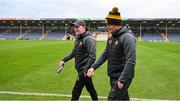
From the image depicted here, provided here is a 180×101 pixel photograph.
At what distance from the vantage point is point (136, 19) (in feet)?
313

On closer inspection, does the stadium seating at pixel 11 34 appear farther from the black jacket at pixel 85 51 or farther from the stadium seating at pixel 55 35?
the black jacket at pixel 85 51

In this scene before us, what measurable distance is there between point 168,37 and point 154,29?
9562mm

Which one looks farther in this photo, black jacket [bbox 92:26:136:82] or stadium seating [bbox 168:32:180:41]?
stadium seating [bbox 168:32:180:41]

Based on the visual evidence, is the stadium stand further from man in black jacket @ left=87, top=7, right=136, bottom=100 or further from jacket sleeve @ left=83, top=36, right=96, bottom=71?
man in black jacket @ left=87, top=7, right=136, bottom=100

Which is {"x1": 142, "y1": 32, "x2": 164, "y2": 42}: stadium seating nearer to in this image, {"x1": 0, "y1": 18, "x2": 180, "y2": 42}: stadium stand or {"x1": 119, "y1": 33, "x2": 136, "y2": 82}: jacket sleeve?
{"x1": 0, "y1": 18, "x2": 180, "y2": 42}: stadium stand

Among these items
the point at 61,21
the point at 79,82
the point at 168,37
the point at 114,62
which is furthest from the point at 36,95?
the point at 61,21

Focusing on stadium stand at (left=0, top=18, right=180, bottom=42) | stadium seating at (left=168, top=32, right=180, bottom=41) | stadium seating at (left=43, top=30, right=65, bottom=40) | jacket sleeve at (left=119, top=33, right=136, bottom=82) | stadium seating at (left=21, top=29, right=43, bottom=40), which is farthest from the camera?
stadium seating at (left=21, top=29, right=43, bottom=40)

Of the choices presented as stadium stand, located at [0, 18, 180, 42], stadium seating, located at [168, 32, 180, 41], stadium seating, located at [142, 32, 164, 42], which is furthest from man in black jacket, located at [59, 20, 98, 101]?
stadium seating, located at [168, 32, 180, 41]

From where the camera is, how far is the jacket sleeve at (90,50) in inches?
306

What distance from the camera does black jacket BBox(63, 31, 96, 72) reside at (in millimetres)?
7785

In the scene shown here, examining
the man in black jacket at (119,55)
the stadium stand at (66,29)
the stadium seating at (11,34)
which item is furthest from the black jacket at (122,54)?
the stadium seating at (11,34)

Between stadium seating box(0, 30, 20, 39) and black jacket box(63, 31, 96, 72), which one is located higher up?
black jacket box(63, 31, 96, 72)

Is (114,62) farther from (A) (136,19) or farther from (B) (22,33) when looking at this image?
(B) (22,33)

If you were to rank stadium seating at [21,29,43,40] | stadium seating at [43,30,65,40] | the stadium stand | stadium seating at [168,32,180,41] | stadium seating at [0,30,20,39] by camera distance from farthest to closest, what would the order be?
stadium seating at [0,30,20,39] → stadium seating at [21,29,43,40] → stadium seating at [43,30,65,40] → the stadium stand → stadium seating at [168,32,180,41]
